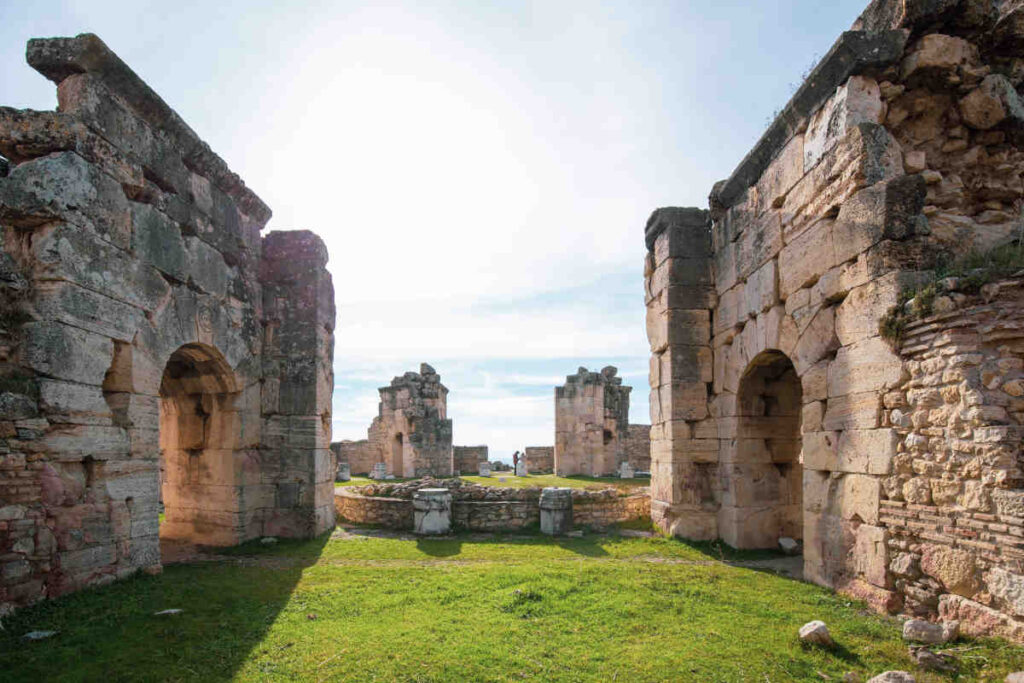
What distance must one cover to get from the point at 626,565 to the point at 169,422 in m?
8.05

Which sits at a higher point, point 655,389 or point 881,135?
point 881,135

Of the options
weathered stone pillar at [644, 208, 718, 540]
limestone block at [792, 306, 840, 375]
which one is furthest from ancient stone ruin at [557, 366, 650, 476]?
limestone block at [792, 306, 840, 375]

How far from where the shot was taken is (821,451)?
6.32m

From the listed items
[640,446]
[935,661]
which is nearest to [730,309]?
A: [935,661]

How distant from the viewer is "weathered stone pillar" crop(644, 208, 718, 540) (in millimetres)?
9195

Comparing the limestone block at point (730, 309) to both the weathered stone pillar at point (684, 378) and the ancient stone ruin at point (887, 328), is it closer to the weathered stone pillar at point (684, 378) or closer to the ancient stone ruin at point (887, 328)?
the ancient stone ruin at point (887, 328)

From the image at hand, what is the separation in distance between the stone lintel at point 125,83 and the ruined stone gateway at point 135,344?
21 mm

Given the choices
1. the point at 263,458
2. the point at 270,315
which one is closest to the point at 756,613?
the point at 263,458

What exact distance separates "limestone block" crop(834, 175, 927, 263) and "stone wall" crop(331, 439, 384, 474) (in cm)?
2049

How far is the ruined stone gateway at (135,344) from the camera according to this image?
18.0 feet

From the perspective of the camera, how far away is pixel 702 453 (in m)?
9.23

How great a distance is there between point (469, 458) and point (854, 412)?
1983 centimetres

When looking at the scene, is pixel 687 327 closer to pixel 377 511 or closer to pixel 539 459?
pixel 377 511

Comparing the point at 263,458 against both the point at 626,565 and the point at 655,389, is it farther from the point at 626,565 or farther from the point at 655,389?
the point at 655,389
